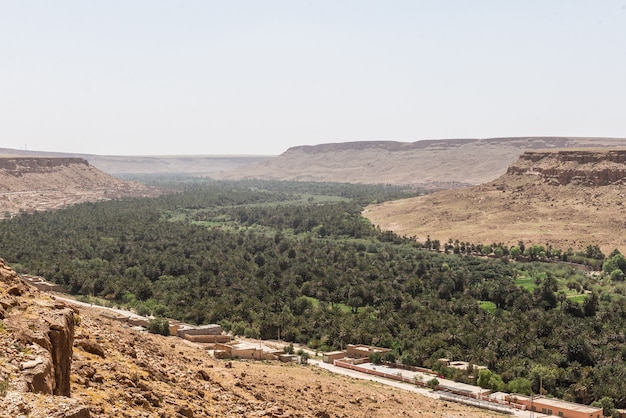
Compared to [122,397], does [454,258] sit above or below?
below


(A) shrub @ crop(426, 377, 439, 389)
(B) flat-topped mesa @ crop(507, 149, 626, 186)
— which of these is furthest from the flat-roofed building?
(B) flat-topped mesa @ crop(507, 149, 626, 186)

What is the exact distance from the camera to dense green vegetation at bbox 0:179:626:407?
44.4 meters

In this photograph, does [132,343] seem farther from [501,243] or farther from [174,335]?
[501,243]

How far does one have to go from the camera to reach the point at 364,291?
2461 inches

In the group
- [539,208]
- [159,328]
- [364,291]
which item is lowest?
[364,291]

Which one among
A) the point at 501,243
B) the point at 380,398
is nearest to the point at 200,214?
the point at 501,243

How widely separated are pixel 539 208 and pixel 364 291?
53439mm

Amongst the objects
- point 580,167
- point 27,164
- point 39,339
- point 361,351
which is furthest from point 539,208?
point 27,164

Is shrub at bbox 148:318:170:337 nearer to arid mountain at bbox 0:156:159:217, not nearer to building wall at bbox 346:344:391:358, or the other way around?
building wall at bbox 346:344:391:358

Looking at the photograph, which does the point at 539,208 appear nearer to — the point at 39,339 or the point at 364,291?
the point at 364,291

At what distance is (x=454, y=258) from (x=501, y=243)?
11372 mm

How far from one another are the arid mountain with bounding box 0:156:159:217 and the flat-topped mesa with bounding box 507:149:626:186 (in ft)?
290

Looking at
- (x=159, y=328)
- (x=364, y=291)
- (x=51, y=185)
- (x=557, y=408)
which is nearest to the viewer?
(x=557, y=408)

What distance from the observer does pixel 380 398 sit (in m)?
25.4
